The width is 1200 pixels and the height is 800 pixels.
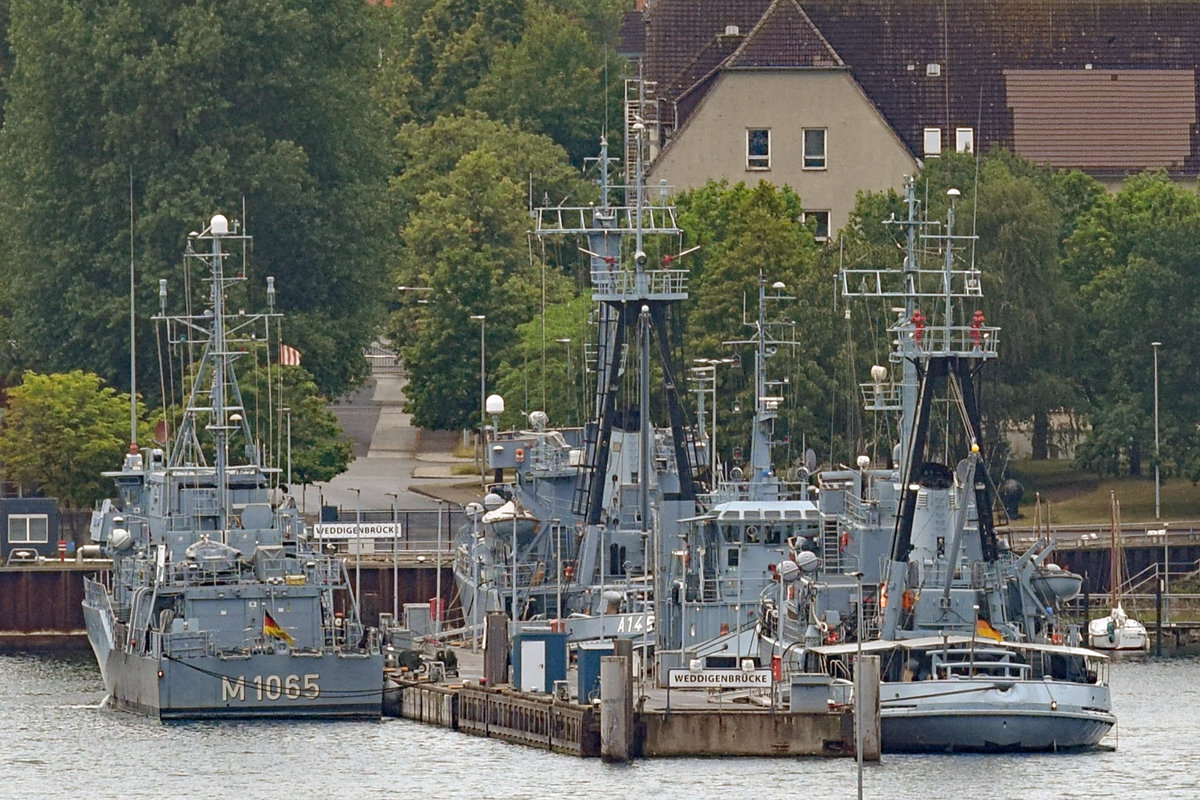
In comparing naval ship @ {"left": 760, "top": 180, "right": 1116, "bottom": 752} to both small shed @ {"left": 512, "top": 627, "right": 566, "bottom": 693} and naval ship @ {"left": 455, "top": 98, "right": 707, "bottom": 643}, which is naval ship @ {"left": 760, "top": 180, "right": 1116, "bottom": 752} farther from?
naval ship @ {"left": 455, "top": 98, "right": 707, "bottom": 643}

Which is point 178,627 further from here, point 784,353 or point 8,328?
point 8,328

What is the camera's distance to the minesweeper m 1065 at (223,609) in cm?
9700

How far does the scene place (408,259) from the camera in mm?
157500

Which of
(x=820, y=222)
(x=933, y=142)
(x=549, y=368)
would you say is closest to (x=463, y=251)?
(x=820, y=222)

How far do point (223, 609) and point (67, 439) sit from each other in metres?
34.0

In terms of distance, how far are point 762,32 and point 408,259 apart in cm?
1502

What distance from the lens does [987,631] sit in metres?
92.6

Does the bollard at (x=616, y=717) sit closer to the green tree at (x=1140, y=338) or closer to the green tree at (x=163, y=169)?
the green tree at (x=1140, y=338)

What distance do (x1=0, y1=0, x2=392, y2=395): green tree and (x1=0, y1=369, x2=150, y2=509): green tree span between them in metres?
5.72

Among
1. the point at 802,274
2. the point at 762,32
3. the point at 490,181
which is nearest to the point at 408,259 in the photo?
the point at 490,181

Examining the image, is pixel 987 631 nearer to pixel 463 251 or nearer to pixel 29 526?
pixel 29 526

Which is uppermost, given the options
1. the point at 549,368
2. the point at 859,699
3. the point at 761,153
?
the point at 761,153

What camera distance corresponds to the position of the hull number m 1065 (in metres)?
96.8

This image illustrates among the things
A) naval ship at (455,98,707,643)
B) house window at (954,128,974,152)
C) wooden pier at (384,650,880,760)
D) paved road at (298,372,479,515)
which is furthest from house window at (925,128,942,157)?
wooden pier at (384,650,880,760)
